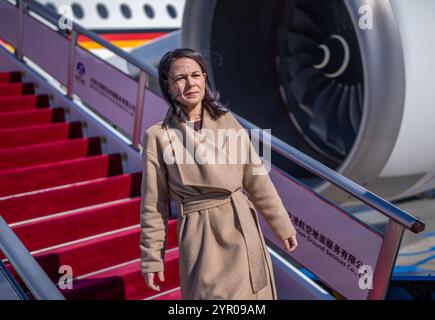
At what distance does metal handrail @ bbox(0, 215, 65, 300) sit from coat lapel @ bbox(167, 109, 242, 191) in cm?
58

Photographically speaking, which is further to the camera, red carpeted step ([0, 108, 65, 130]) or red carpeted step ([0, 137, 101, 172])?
red carpeted step ([0, 108, 65, 130])

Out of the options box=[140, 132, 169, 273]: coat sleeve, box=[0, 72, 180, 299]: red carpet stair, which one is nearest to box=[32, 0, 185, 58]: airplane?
box=[0, 72, 180, 299]: red carpet stair

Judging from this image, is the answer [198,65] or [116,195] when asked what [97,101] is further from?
[198,65]

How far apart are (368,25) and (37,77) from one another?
3.39m

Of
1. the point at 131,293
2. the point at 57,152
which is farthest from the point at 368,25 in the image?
the point at 57,152

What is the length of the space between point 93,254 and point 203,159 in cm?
174

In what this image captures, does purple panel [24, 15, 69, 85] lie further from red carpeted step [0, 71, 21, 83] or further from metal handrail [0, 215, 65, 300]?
metal handrail [0, 215, 65, 300]

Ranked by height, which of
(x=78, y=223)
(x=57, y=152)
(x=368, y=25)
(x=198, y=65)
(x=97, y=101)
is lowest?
(x=78, y=223)

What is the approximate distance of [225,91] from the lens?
5.05 metres

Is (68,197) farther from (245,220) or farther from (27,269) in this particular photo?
(245,220)

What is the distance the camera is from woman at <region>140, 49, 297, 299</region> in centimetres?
191

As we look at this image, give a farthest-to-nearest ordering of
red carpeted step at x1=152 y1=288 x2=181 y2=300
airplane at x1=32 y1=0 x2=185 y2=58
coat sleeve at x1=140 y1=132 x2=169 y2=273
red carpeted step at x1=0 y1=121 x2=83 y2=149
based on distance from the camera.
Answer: airplane at x1=32 y1=0 x2=185 y2=58 < red carpeted step at x1=0 y1=121 x2=83 y2=149 < red carpeted step at x1=152 y1=288 x2=181 y2=300 < coat sleeve at x1=140 y1=132 x2=169 y2=273

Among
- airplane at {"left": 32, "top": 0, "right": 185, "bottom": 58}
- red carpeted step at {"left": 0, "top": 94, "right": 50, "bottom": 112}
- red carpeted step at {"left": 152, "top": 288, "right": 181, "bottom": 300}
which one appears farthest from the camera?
airplane at {"left": 32, "top": 0, "right": 185, "bottom": 58}

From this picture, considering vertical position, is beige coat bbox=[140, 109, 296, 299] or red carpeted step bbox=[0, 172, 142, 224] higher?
beige coat bbox=[140, 109, 296, 299]
